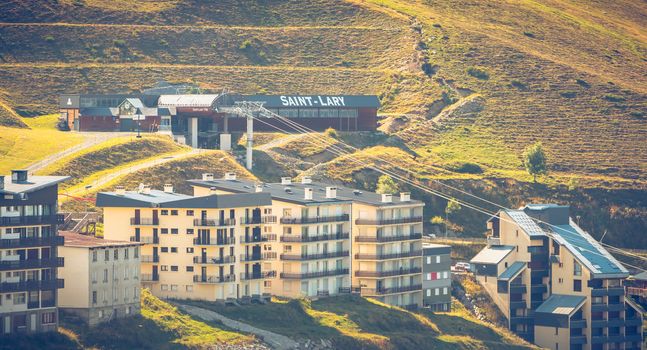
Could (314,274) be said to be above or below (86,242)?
below

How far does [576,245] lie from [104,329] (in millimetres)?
62593

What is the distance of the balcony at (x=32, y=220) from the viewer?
133m

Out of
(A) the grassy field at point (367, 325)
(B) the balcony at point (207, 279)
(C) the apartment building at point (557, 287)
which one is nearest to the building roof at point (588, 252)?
(C) the apartment building at point (557, 287)

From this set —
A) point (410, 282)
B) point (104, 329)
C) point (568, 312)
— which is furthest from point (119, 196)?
point (568, 312)

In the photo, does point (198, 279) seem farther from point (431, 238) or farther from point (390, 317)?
point (431, 238)

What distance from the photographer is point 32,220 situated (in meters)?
135

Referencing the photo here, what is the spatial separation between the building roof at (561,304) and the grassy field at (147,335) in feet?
145

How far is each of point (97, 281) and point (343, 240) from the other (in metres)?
35.9

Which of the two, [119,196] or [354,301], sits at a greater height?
[119,196]

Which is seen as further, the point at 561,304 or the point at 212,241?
the point at 561,304

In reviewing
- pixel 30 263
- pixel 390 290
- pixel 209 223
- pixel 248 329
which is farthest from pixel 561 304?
pixel 30 263

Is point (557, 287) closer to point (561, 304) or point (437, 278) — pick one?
point (561, 304)

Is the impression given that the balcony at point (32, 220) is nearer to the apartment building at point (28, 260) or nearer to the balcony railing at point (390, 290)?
the apartment building at point (28, 260)

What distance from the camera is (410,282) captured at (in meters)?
174
